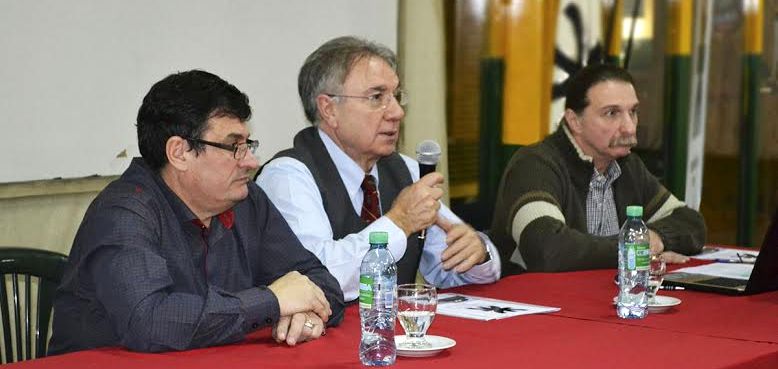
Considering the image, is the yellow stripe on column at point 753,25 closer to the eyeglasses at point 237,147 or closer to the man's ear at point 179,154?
the eyeglasses at point 237,147

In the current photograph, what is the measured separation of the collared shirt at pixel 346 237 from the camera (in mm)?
2721

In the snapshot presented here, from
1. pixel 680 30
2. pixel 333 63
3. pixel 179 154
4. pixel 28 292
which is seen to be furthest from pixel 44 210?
pixel 680 30

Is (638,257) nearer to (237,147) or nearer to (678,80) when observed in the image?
(237,147)

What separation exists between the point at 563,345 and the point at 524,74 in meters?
3.16

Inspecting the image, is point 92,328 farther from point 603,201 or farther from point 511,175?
point 603,201

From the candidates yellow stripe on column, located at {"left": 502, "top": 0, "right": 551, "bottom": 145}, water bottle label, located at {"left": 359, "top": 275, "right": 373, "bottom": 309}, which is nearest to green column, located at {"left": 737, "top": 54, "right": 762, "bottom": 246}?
yellow stripe on column, located at {"left": 502, "top": 0, "right": 551, "bottom": 145}

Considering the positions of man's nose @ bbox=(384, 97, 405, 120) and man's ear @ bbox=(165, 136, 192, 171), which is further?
man's nose @ bbox=(384, 97, 405, 120)

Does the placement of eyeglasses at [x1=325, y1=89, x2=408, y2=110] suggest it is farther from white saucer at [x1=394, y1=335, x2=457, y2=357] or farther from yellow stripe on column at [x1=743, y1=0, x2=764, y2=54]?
yellow stripe on column at [x1=743, y1=0, x2=764, y2=54]

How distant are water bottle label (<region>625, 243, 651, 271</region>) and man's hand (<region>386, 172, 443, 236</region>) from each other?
0.56 metres

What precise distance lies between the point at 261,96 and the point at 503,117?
157 cm

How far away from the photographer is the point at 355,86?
3.07m

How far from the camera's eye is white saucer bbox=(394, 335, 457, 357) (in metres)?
1.98

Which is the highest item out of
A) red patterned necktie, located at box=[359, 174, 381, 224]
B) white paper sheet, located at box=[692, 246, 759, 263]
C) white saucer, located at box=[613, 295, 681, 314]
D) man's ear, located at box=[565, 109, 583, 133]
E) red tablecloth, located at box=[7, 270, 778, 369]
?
man's ear, located at box=[565, 109, 583, 133]

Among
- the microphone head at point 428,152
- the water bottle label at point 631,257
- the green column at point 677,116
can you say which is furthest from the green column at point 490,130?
the water bottle label at point 631,257
